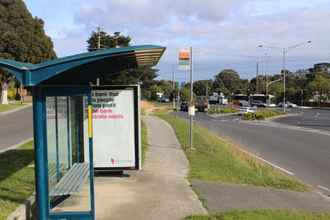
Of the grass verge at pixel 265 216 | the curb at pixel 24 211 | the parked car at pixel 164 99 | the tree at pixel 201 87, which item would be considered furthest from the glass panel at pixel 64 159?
the tree at pixel 201 87

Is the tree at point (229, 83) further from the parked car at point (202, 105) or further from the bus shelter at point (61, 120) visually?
the bus shelter at point (61, 120)

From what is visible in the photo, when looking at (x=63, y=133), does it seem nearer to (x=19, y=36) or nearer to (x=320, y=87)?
(x=19, y=36)

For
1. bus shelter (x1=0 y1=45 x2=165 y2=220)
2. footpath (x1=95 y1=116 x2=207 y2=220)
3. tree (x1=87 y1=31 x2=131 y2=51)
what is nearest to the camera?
bus shelter (x1=0 y1=45 x2=165 y2=220)

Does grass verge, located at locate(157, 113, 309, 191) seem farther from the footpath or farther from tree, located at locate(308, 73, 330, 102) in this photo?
tree, located at locate(308, 73, 330, 102)

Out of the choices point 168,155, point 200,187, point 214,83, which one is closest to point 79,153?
point 200,187

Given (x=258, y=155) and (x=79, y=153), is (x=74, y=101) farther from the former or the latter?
(x=258, y=155)

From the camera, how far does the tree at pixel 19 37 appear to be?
192 feet

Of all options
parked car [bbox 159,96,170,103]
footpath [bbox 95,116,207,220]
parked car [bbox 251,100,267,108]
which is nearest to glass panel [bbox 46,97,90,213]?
footpath [bbox 95,116,207,220]

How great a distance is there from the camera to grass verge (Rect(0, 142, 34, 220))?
8.17 m

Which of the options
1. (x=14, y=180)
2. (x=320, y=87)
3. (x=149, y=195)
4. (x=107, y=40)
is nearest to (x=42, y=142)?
(x=149, y=195)

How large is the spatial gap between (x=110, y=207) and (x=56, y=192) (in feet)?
4.30

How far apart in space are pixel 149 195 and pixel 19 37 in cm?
5276

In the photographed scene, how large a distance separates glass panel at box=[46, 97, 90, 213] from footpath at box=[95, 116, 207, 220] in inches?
16.8

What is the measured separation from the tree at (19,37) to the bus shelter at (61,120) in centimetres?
4917
